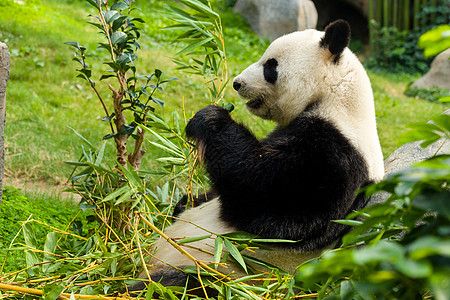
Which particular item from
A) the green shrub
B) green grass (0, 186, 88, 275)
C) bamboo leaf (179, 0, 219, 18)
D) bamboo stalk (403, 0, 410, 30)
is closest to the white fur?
bamboo leaf (179, 0, 219, 18)

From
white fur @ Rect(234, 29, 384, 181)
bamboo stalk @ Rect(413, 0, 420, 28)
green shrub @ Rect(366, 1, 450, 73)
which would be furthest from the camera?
bamboo stalk @ Rect(413, 0, 420, 28)

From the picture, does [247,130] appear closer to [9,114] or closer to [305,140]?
[305,140]

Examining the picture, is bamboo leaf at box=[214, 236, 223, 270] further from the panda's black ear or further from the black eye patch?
the panda's black ear

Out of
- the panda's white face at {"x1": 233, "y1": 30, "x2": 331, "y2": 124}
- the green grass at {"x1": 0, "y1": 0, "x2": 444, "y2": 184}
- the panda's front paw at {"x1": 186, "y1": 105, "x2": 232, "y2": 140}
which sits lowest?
the green grass at {"x1": 0, "y1": 0, "x2": 444, "y2": 184}

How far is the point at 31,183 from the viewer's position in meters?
4.01

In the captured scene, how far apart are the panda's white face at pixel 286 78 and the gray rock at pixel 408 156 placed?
72 centimetres

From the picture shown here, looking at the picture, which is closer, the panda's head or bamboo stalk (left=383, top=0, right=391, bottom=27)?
the panda's head

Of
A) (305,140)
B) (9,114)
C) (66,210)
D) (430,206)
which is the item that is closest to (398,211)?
(430,206)

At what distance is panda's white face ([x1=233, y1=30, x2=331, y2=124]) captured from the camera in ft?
8.79

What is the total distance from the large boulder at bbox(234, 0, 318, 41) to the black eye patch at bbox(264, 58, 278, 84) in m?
7.85

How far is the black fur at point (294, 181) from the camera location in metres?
2.34

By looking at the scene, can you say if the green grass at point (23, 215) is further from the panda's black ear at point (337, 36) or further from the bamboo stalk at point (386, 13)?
the bamboo stalk at point (386, 13)

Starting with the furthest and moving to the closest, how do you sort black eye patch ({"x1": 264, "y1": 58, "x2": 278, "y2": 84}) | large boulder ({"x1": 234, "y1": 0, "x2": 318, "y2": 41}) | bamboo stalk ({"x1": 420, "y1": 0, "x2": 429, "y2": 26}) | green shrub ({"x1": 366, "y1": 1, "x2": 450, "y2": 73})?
bamboo stalk ({"x1": 420, "y1": 0, "x2": 429, "y2": 26})
green shrub ({"x1": 366, "y1": 1, "x2": 450, "y2": 73})
large boulder ({"x1": 234, "y1": 0, "x2": 318, "y2": 41})
black eye patch ({"x1": 264, "y1": 58, "x2": 278, "y2": 84})

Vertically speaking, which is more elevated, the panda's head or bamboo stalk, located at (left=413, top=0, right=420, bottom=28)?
the panda's head
